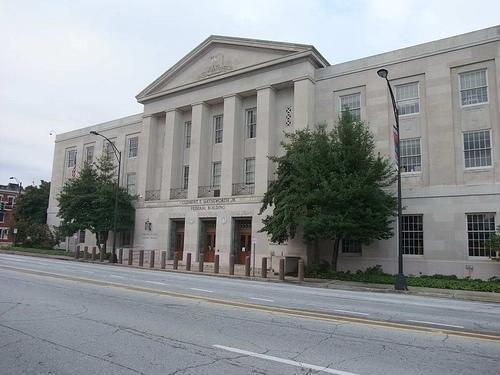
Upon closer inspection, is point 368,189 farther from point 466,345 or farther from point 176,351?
point 176,351

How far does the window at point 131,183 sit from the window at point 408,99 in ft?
80.2

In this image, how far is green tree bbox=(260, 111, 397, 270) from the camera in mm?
22672

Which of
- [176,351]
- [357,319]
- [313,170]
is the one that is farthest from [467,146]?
[176,351]

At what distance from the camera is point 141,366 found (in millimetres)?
5984

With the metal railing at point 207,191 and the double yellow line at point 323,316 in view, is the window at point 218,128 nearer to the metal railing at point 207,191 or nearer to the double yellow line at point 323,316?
the metal railing at point 207,191

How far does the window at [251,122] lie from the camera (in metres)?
34.5

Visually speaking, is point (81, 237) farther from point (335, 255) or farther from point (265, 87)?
point (335, 255)

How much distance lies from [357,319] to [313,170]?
14097 millimetres

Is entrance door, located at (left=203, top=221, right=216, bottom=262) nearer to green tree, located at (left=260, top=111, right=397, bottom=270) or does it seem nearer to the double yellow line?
green tree, located at (left=260, top=111, right=397, bottom=270)

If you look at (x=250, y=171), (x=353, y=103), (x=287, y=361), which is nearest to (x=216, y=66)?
(x=250, y=171)

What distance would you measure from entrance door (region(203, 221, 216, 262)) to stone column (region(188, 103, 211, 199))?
248 cm

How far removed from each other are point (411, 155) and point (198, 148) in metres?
16.2

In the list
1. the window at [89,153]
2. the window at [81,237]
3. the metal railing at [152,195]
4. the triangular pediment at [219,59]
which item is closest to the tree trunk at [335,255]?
the triangular pediment at [219,59]

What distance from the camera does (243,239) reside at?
107 ft
